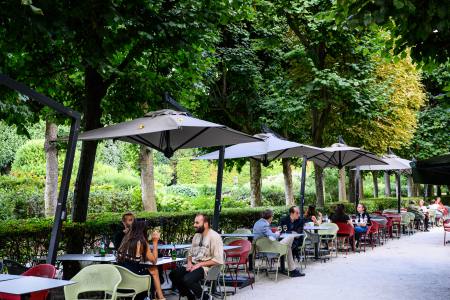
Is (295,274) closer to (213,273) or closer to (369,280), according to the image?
(369,280)

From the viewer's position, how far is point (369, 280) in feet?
33.0

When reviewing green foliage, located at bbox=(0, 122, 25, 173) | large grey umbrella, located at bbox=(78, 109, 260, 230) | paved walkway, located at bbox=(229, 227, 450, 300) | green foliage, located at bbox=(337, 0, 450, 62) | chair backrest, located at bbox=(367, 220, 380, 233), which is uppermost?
green foliage, located at bbox=(0, 122, 25, 173)

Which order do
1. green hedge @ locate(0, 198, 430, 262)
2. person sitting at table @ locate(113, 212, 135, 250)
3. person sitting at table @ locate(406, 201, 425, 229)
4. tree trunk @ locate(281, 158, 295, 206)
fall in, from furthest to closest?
tree trunk @ locate(281, 158, 295, 206)
person sitting at table @ locate(406, 201, 425, 229)
green hedge @ locate(0, 198, 430, 262)
person sitting at table @ locate(113, 212, 135, 250)

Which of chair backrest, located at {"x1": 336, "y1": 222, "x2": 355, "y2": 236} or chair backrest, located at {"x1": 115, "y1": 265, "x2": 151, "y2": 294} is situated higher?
chair backrest, located at {"x1": 336, "y1": 222, "x2": 355, "y2": 236}

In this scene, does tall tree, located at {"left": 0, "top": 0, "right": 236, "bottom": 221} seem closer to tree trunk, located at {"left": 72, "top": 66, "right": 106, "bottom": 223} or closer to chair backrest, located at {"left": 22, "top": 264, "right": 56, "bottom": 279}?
tree trunk, located at {"left": 72, "top": 66, "right": 106, "bottom": 223}

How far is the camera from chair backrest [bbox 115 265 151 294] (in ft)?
21.1

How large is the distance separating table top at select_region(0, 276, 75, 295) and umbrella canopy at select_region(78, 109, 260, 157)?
2.69 m

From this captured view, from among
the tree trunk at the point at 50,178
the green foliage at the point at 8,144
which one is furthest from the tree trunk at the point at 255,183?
the green foliage at the point at 8,144

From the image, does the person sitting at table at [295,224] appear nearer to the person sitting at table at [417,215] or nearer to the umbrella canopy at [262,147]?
the umbrella canopy at [262,147]

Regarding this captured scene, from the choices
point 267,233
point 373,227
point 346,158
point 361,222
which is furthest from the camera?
point 346,158

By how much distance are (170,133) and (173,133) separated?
0.23ft

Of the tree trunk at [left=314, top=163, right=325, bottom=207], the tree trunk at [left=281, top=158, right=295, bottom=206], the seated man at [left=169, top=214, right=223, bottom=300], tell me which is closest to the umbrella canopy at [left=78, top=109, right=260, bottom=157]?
the seated man at [left=169, top=214, right=223, bottom=300]

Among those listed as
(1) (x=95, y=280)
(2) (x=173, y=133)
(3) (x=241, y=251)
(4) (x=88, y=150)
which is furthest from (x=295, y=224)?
(1) (x=95, y=280)

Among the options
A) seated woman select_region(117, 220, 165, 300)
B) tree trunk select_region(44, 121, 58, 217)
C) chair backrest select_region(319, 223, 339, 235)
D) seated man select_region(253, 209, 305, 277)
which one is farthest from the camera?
tree trunk select_region(44, 121, 58, 217)
